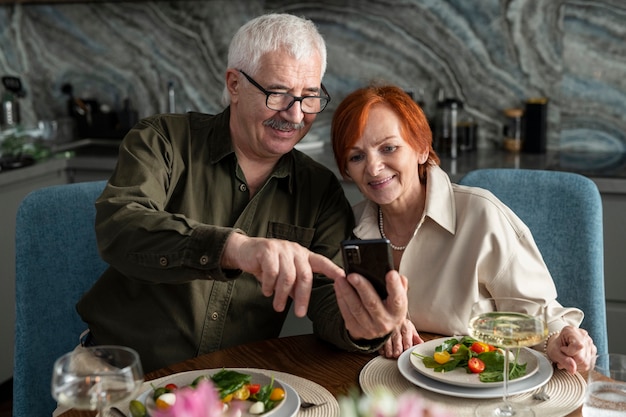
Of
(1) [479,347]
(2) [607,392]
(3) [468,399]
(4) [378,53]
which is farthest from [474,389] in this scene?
(4) [378,53]

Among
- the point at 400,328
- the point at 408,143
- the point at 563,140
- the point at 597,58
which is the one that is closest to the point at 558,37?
the point at 597,58

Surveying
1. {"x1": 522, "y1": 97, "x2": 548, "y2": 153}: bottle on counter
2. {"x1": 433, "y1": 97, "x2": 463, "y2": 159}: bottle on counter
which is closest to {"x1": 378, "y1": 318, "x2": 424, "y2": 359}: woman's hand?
{"x1": 433, "y1": 97, "x2": 463, "y2": 159}: bottle on counter

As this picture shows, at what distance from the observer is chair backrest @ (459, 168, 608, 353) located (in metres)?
2.10

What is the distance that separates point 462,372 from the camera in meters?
1.53

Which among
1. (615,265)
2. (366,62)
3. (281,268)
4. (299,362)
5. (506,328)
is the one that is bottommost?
(615,265)

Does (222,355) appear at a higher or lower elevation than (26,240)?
lower

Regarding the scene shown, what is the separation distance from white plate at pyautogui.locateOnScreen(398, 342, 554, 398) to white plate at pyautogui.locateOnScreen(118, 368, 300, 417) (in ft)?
0.74

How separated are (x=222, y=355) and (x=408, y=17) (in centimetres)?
231

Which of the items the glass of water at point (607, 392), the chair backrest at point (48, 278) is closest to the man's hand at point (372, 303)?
the glass of water at point (607, 392)

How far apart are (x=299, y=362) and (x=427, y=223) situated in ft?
1.69

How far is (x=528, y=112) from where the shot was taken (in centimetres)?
352

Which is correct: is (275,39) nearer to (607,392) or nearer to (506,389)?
(506,389)

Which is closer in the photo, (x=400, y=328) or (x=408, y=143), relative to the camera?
(x=400, y=328)

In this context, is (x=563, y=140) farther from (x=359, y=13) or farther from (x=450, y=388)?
(x=450, y=388)
